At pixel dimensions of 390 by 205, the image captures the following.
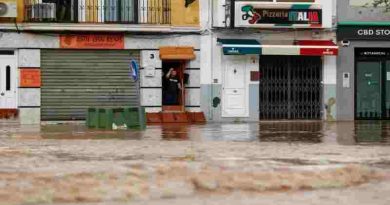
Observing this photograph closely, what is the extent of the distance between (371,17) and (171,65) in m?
8.11

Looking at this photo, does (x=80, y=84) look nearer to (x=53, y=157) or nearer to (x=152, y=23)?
(x=152, y=23)

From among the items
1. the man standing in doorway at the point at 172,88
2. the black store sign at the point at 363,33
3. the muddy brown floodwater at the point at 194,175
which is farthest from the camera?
the black store sign at the point at 363,33

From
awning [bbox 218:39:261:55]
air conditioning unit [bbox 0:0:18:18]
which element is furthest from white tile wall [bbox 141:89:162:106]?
air conditioning unit [bbox 0:0:18:18]

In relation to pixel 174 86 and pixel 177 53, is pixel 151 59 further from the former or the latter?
pixel 174 86

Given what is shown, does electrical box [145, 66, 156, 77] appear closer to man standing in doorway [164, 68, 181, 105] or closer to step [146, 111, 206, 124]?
man standing in doorway [164, 68, 181, 105]

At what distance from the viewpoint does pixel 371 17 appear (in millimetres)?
27266

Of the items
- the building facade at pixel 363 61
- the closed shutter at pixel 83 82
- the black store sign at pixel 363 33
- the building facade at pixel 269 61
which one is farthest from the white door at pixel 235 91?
the black store sign at pixel 363 33

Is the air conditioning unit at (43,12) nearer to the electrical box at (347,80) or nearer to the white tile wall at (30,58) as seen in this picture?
the white tile wall at (30,58)

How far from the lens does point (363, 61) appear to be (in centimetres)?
2775

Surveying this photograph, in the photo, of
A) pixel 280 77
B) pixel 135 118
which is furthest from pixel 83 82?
pixel 280 77

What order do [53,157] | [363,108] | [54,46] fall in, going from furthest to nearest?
[363,108] → [54,46] → [53,157]

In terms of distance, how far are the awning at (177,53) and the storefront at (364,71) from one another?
19.6 ft

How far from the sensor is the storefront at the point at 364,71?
27.2m

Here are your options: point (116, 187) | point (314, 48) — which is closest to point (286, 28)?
point (314, 48)
